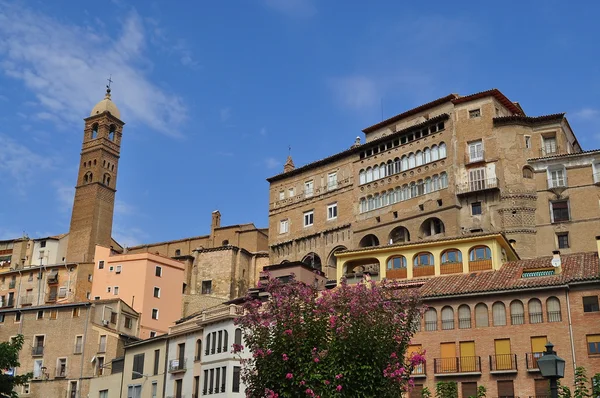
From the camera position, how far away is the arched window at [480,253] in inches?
1944

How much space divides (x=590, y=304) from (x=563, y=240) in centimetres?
2356

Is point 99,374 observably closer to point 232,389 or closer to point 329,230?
point 232,389

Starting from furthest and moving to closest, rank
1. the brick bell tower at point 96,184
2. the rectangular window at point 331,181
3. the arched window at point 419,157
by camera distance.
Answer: the brick bell tower at point 96,184, the rectangular window at point 331,181, the arched window at point 419,157

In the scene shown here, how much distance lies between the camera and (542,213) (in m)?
64.7

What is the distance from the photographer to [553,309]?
4122 cm

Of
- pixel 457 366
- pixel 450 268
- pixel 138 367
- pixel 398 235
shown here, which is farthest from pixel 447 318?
pixel 398 235

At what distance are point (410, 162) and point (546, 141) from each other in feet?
38.9

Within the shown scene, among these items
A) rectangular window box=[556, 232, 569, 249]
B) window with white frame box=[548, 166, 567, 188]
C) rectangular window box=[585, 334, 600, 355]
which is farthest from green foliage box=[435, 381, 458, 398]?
window with white frame box=[548, 166, 567, 188]

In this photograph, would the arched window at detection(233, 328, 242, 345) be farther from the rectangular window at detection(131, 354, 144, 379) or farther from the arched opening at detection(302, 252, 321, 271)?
the arched opening at detection(302, 252, 321, 271)

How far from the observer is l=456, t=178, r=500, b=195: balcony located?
66.1 meters

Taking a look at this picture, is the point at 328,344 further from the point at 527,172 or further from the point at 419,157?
the point at 419,157

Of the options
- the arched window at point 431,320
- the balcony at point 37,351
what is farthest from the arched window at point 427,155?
the balcony at point 37,351

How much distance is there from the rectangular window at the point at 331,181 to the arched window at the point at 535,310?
38.8 meters

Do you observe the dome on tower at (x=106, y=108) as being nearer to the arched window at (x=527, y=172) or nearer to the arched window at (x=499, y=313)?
the arched window at (x=527, y=172)
